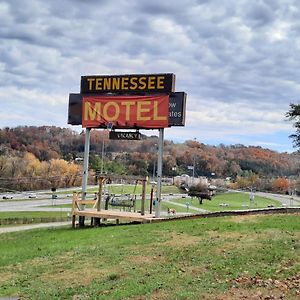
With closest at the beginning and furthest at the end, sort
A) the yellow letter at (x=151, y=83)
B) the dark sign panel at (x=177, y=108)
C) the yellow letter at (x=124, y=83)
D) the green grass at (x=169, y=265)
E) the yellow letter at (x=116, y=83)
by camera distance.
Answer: the green grass at (x=169, y=265)
the dark sign panel at (x=177, y=108)
the yellow letter at (x=151, y=83)
the yellow letter at (x=124, y=83)
the yellow letter at (x=116, y=83)

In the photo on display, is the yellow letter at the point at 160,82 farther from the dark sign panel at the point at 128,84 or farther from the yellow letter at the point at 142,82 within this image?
the yellow letter at the point at 142,82

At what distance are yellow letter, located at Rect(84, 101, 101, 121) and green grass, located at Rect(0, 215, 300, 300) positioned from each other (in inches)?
370

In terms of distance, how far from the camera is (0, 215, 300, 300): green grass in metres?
8.43

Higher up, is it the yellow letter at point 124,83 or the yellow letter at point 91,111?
the yellow letter at point 124,83

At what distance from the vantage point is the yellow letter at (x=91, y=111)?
23.7m

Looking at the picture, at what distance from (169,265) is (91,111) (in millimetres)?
14667

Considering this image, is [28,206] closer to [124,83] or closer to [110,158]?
[124,83]

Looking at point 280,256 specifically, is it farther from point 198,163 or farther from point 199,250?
point 198,163

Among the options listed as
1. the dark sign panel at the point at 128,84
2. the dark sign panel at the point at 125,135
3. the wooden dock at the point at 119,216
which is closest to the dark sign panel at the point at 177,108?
the dark sign panel at the point at 128,84

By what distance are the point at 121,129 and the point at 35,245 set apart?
337 inches

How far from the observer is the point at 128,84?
23.1m

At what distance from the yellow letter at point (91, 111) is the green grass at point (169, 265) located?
9402 millimetres

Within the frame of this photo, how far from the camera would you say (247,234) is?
42.4ft

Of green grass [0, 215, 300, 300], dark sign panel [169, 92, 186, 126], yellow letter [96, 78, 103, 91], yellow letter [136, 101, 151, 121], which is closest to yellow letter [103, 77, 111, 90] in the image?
yellow letter [96, 78, 103, 91]
